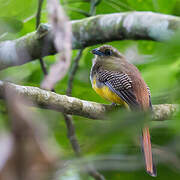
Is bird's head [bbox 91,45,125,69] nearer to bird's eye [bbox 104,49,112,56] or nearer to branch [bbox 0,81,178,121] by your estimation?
bird's eye [bbox 104,49,112,56]

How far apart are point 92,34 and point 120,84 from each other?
0.61 m

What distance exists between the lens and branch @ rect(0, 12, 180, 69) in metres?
2.48

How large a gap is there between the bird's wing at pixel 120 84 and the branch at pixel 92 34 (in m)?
0.55

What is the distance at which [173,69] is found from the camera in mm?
1114

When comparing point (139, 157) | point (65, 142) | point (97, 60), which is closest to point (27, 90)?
point (65, 142)

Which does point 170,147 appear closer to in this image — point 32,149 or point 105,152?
point 105,152

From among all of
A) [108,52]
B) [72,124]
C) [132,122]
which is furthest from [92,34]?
[132,122]

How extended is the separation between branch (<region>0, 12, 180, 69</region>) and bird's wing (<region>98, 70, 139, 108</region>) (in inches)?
21.7

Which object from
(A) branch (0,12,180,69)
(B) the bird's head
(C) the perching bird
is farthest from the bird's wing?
(A) branch (0,12,180,69)

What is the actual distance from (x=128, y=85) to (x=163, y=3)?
799 millimetres

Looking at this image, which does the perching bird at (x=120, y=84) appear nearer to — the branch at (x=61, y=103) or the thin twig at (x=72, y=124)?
the thin twig at (x=72, y=124)


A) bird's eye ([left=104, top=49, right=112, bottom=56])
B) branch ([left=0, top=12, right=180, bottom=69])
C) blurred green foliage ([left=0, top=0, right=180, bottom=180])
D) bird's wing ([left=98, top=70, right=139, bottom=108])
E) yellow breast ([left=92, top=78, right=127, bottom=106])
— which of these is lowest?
bird's eye ([left=104, top=49, right=112, bottom=56])

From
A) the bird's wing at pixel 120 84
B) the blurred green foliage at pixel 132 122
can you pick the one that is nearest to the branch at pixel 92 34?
the blurred green foliage at pixel 132 122

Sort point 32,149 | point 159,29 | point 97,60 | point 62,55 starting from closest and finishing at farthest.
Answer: point 32,149
point 62,55
point 159,29
point 97,60
